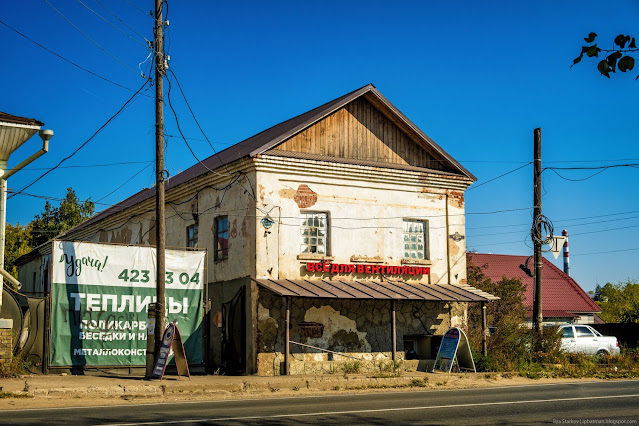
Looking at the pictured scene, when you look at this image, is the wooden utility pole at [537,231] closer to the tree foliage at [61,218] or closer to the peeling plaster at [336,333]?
the peeling plaster at [336,333]

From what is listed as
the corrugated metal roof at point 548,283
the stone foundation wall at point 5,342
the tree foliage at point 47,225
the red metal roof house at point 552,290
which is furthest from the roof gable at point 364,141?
the tree foliage at point 47,225

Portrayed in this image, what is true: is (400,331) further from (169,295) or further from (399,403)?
(399,403)

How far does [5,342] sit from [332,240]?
9482mm

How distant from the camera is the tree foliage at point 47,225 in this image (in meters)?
46.2

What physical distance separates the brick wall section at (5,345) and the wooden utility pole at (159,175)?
334 cm

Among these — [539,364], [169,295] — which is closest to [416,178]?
[539,364]

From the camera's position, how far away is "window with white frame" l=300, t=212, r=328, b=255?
21359mm

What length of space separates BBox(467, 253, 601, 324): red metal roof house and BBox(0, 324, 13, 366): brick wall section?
29.5 meters

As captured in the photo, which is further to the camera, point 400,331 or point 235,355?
point 400,331

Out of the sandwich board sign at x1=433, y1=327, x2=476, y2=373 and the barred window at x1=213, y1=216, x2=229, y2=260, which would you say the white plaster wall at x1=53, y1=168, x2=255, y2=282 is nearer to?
the barred window at x1=213, y1=216, x2=229, y2=260

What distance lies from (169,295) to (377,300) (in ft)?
20.4

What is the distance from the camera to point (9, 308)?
17.2 m

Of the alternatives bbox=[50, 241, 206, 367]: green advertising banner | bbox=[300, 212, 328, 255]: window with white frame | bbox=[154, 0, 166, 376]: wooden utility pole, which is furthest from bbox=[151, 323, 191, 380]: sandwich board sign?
bbox=[300, 212, 328, 255]: window with white frame

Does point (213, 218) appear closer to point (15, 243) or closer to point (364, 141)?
point (364, 141)
